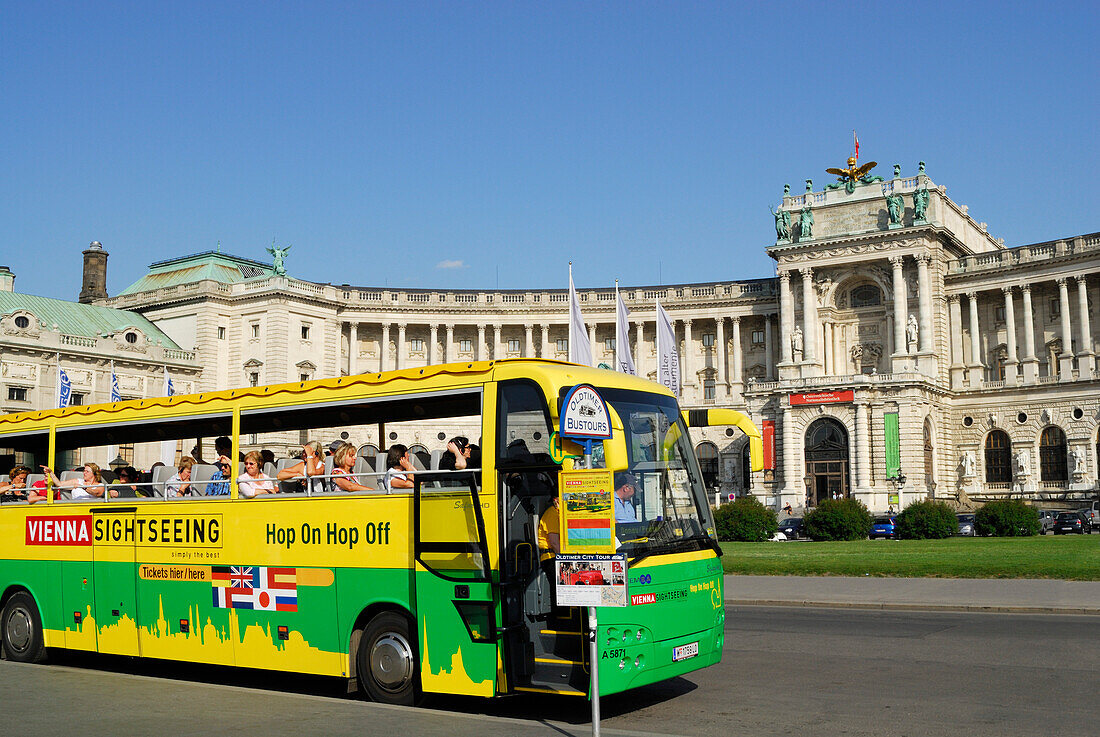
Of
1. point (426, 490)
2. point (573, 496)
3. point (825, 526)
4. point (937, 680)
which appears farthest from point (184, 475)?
point (825, 526)

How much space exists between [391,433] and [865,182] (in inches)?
2840

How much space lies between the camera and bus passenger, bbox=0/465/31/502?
17.1 meters

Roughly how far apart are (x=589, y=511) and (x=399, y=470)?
3.41 meters

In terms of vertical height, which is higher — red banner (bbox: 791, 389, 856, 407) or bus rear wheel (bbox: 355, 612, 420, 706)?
red banner (bbox: 791, 389, 856, 407)

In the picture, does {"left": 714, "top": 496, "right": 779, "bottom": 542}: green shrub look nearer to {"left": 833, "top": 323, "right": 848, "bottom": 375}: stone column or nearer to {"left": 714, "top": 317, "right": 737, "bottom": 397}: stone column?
{"left": 833, "top": 323, "right": 848, "bottom": 375}: stone column

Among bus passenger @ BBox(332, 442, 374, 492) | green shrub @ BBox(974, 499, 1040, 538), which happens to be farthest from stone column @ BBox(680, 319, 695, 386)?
bus passenger @ BBox(332, 442, 374, 492)

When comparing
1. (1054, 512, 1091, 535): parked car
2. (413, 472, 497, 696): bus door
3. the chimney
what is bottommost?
(1054, 512, 1091, 535): parked car

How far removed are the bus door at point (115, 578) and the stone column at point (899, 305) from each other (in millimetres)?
70350

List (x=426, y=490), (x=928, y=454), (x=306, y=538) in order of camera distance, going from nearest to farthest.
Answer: (x=426, y=490)
(x=306, y=538)
(x=928, y=454)

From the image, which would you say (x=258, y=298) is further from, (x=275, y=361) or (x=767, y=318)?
A: (x=767, y=318)

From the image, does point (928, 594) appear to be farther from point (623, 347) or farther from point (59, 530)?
point (59, 530)

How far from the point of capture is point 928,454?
3017 inches

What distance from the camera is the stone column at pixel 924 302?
257 feet

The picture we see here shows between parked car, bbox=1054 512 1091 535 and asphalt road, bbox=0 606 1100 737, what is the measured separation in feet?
144
